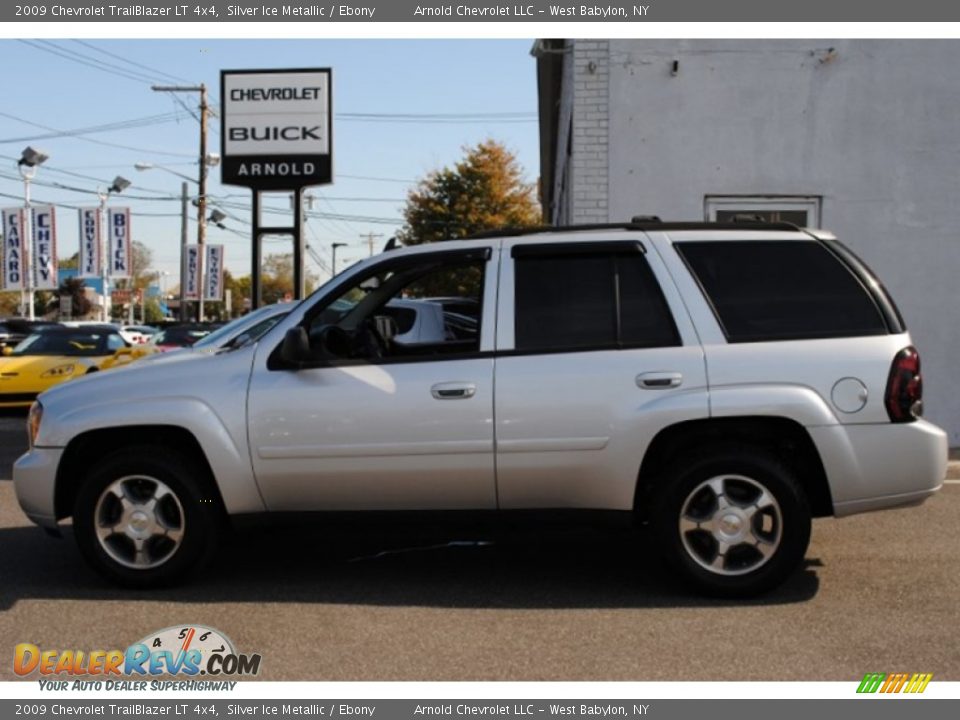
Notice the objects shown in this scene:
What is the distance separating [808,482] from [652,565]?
1098 millimetres

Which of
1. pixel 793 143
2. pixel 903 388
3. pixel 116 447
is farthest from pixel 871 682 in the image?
pixel 793 143

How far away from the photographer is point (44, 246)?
122 ft

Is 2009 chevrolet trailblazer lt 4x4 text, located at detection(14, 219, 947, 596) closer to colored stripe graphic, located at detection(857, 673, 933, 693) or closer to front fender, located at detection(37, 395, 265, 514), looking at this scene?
front fender, located at detection(37, 395, 265, 514)

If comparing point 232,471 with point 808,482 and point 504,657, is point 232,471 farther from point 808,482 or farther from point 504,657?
point 808,482

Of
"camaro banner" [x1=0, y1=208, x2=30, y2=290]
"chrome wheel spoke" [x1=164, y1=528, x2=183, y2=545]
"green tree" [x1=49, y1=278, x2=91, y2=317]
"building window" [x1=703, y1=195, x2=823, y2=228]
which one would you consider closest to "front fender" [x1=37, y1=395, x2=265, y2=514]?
"chrome wheel spoke" [x1=164, y1=528, x2=183, y2=545]

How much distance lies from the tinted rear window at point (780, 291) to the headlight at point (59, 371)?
12.5m

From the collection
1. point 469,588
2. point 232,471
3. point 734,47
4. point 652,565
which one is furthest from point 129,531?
point 734,47

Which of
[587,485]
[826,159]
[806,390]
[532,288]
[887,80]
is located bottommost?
[587,485]

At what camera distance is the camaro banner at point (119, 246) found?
40.0 meters

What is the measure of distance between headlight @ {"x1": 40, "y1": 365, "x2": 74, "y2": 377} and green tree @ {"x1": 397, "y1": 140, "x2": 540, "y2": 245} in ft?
111

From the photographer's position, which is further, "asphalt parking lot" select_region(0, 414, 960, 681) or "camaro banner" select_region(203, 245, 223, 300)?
"camaro banner" select_region(203, 245, 223, 300)

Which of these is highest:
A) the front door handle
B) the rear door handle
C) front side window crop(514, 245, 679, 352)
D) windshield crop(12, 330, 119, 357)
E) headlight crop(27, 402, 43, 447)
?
front side window crop(514, 245, 679, 352)

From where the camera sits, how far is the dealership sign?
15.0 metres

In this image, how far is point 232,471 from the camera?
5883mm
